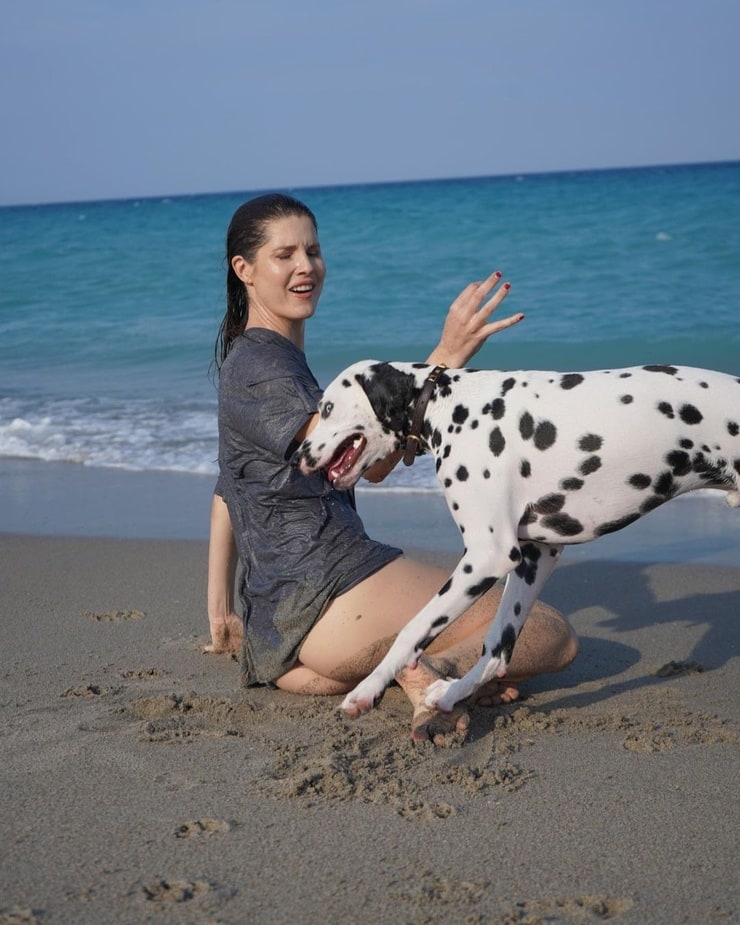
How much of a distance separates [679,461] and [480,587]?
805mm

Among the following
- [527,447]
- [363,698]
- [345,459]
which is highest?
[527,447]

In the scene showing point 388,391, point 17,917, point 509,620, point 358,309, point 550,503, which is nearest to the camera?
point 17,917

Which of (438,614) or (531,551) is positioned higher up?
(531,551)

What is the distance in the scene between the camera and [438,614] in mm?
4008

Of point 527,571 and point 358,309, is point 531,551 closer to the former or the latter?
point 527,571

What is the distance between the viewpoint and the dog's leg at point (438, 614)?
3.98 m

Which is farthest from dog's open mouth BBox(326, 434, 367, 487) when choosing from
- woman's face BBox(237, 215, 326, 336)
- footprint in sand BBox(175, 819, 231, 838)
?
footprint in sand BBox(175, 819, 231, 838)

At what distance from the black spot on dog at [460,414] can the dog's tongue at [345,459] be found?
1.19 feet

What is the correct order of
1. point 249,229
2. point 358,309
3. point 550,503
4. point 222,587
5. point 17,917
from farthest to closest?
point 358,309 → point 222,587 → point 249,229 → point 550,503 → point 17,917

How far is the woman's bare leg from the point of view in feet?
14.7

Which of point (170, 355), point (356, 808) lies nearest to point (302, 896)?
point (356, 808)

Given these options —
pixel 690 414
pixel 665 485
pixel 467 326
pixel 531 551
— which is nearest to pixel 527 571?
pixel 531 551

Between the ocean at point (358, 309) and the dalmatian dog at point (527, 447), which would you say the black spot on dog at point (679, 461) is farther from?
the ocean at point (358, 309)

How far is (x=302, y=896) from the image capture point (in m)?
3.12
